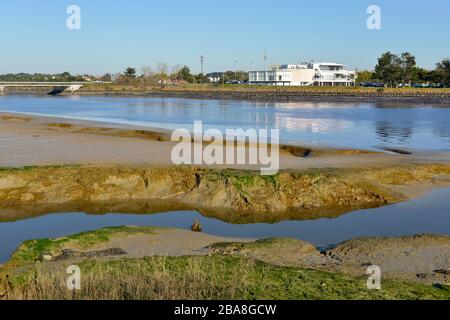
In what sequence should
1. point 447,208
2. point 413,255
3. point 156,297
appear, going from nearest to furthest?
point 156,297 → point 413,255 → point 447,208

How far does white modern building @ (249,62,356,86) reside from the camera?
179m

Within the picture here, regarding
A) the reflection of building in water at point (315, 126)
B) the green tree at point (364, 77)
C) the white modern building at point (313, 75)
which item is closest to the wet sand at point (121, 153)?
the reflection of building in water at point (315, 126)

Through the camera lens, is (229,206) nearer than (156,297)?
No

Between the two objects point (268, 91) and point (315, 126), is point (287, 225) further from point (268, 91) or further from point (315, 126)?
point (268, 91)

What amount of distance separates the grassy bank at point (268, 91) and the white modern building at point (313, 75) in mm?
17791

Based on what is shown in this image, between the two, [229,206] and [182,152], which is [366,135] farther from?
[229,206]

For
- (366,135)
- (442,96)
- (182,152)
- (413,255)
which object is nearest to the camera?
(413,255)

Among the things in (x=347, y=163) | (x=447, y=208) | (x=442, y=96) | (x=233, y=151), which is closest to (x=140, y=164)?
(x=233, y=151)

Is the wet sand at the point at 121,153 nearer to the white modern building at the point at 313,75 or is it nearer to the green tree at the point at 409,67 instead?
the green tree at the point at 409,67

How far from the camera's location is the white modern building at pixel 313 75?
587ft

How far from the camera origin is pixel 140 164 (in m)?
25.7

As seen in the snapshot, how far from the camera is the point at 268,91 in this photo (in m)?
156

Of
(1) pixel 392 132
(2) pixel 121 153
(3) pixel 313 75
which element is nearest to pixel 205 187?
(2) pixel 121 153
